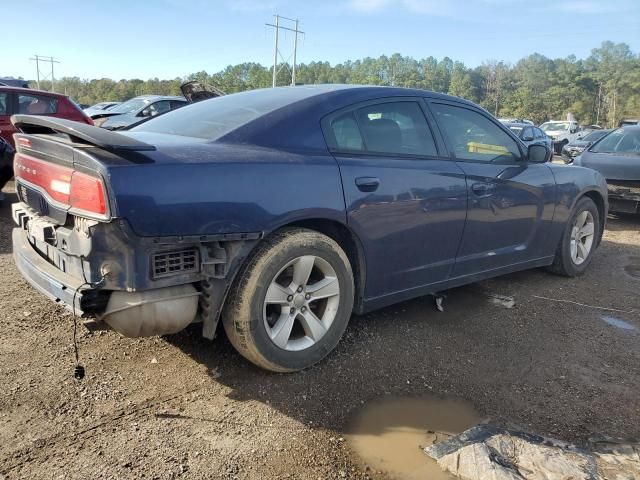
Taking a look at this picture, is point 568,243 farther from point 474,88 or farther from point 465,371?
point 474,88

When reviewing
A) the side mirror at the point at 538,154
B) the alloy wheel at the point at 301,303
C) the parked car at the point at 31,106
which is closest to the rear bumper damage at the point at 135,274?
the alloy wheel at the point at 301,303

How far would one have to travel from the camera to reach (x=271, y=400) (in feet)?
8.70

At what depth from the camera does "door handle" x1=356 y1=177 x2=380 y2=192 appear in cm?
297

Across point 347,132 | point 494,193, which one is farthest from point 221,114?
point 494,193

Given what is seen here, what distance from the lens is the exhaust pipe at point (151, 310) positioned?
2.33 m

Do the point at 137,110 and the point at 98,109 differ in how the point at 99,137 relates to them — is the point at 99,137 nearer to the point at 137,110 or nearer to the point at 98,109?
the point at 137,110

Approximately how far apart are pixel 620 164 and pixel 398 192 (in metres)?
6.12

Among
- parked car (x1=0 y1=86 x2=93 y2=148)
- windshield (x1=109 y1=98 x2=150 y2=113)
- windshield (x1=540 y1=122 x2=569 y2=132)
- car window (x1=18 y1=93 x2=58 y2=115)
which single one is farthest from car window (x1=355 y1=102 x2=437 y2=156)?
windshield (x1=540 y1=122 x2=569 y2=132)

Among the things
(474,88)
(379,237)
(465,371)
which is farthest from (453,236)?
(474,88)

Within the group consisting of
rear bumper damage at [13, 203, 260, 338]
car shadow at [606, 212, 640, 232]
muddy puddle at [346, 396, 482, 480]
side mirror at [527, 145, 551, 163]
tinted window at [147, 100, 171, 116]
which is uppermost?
side mirror at [527, 145, 551, 163]

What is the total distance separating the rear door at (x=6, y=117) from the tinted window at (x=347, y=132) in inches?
281

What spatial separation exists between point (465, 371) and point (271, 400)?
3.92 feet

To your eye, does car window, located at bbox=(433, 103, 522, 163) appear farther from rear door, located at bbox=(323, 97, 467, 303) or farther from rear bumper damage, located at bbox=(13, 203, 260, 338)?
rear bumper damage, located at bbox=(13, 203, 260, 338)

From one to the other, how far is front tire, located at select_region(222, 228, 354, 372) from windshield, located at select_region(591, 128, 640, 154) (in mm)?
7273
